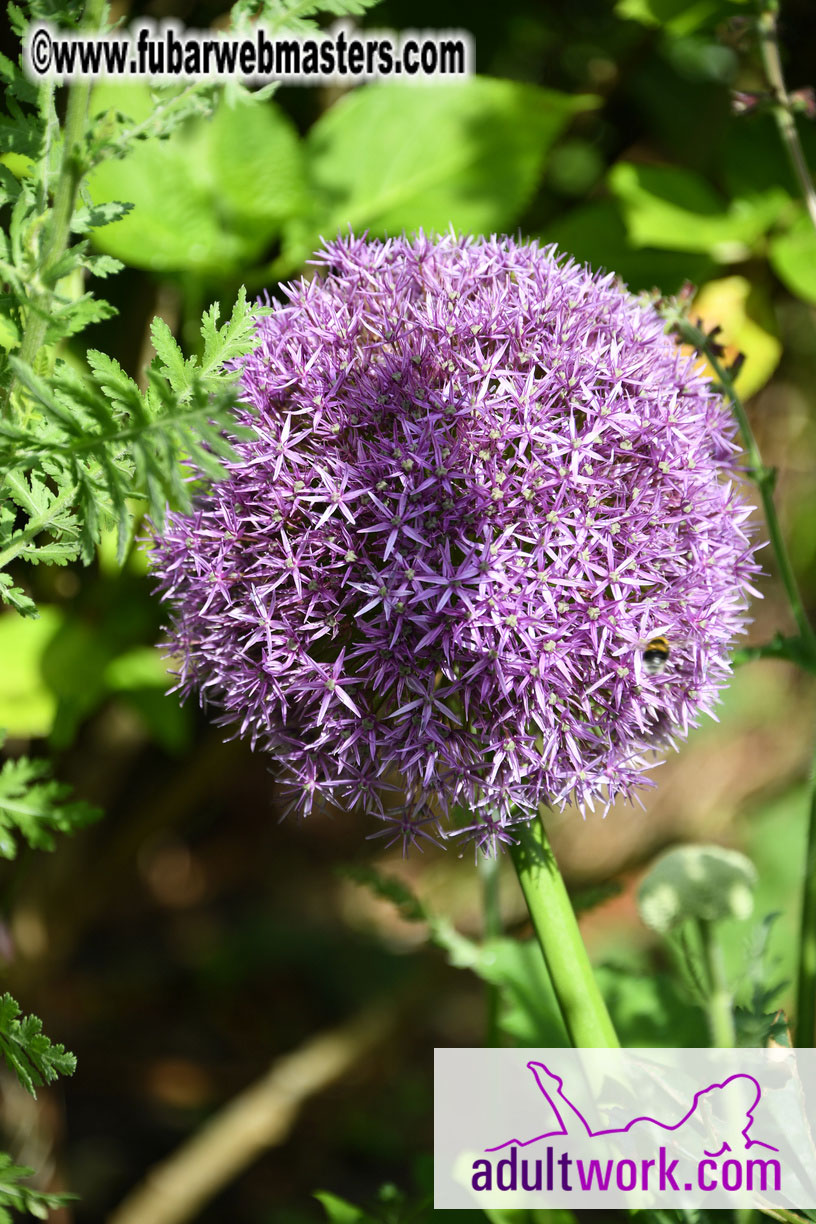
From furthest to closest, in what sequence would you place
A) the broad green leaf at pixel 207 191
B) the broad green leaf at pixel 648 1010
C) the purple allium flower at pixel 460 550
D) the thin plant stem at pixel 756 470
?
the broad green leaf at pixel 207 191 < the broad green leaf at pixel 648 1010 < the thin plant stem at pixel 756 470 < the purple allium flower at pixel 460 550

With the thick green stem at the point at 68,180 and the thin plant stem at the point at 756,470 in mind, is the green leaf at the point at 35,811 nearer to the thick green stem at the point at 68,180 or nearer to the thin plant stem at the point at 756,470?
the thick green stem at the point at 68,180

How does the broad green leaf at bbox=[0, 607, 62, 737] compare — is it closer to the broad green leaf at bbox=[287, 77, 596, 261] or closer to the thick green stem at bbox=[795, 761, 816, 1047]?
the broad green leaf at bbox=[287, 77, 596, 261]

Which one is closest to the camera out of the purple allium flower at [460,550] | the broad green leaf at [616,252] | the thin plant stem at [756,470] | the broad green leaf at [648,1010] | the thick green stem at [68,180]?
the thick green stem at [68,180]

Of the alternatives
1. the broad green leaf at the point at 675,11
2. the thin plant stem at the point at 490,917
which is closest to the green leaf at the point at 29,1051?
the thin plant stem at the point at 490,917

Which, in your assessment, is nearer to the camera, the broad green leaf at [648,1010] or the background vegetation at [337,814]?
the broad green leaf at [648,1010]

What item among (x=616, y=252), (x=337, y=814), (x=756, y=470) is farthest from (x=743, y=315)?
(x=337, y=814)

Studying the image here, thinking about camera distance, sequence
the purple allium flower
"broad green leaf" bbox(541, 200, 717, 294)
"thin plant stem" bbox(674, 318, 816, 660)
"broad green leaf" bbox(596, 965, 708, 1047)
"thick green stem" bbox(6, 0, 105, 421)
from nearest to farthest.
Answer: "thick green stem" bbox(6, 0, 105, 421), the purple allium flower, "thin plant stem" bbox(674, 318, 816, 660), "broad green leaf" bbox(596, 965, 708, 1047), "broad green leaf" bbox(541, 200, 717, 294)

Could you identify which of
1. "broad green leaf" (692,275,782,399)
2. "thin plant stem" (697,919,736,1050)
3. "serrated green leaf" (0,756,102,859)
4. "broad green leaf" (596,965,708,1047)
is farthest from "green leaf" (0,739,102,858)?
"broad green leaf" (692,275,782,399)
